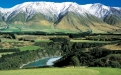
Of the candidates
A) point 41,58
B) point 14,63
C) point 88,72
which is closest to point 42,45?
point 41,58

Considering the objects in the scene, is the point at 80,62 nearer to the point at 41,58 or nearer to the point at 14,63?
the point at 14,63

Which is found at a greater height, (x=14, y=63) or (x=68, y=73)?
(x=68, y=73)

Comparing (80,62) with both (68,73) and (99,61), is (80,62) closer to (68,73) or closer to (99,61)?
(99,61)

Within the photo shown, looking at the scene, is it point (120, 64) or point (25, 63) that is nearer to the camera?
point (120, 64)

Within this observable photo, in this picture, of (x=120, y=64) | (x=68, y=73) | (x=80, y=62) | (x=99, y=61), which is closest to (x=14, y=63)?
(x=80, y=62)

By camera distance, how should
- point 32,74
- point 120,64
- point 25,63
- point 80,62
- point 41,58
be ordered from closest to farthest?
1. point 32,74
2. point 120,64
3. point 80,62
4. point 25,63
5. point 41,58

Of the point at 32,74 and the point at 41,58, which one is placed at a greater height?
the point at 32,74

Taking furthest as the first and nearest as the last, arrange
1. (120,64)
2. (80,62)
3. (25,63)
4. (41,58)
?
(41,58), (25,63), (80,62), (120,64)

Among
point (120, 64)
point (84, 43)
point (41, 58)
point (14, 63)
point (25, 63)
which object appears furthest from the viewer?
point (84, 43)

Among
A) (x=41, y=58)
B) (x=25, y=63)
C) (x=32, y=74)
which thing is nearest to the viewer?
(x=32, y=74)
